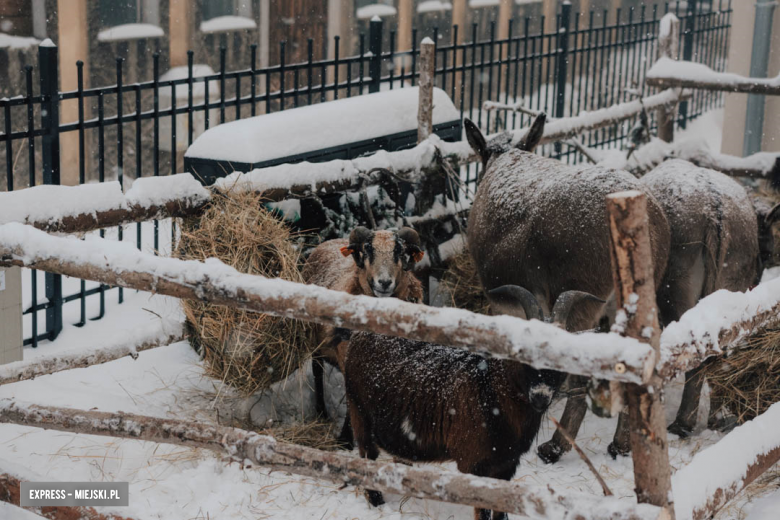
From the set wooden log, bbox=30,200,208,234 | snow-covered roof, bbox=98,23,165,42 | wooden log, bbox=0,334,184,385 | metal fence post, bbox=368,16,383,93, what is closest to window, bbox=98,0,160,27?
snow-covered roof, bbox=98,23,165,42

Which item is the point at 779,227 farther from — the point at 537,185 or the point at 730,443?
the point at 730,443

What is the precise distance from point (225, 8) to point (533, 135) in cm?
840

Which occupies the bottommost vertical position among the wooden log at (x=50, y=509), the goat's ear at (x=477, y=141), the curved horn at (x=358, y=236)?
the wooden log at (x=50, y=509)

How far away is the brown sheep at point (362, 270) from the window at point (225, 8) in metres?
8.48

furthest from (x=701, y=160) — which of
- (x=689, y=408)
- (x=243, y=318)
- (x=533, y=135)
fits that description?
(x=243, y=318)

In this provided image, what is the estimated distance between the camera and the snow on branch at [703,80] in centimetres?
866

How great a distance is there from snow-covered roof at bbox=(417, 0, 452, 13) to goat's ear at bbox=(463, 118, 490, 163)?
10945mm

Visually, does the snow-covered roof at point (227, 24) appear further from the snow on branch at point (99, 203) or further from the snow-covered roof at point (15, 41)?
the snow on branch at point (99, 203)

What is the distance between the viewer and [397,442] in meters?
4.47

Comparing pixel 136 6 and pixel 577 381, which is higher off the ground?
pixel 136 6

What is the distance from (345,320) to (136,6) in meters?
10.5

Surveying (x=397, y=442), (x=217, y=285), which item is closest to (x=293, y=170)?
(x=397, y=442)

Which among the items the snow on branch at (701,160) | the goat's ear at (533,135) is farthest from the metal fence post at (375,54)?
the snow on branch at (701,160)

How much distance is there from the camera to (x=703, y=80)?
9047 millimetres
